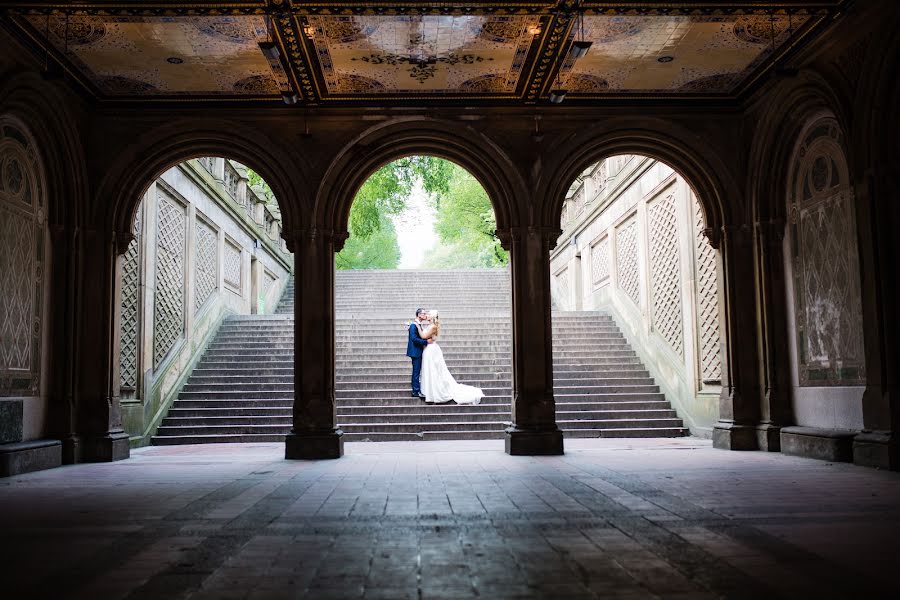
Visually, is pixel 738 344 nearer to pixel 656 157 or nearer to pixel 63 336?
pixel 656 157

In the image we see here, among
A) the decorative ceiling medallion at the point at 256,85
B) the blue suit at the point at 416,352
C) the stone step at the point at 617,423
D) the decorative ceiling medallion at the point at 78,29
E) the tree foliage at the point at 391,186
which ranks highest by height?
the tree foliage at the point at 391,186

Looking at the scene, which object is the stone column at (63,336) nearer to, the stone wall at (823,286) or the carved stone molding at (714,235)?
the carved stone molding at (714,235)

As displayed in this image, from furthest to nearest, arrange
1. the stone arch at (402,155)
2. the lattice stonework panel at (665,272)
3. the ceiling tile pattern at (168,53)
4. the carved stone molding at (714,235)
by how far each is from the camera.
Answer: the lattice stonework panel at (665,272)
the carved stone molding at (714,235)
the stone arch at (402,155)
the ceiling tile pattern at (168,53)

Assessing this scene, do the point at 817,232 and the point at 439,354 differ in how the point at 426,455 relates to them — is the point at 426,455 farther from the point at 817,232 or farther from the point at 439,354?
the point at 817,232

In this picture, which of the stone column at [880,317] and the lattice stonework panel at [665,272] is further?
the lattice stonework panel at [665,272]

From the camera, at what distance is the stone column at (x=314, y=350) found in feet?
33.7

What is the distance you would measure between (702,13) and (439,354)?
737 cm

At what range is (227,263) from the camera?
18.6 m

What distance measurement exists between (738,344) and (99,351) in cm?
881

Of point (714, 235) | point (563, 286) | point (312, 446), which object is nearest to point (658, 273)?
point (714, 235)

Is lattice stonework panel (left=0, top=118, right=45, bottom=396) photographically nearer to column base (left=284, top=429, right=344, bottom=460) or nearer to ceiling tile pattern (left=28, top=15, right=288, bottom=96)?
ceiling tile pattern (left=28, top=15, right=288, bottom=96)

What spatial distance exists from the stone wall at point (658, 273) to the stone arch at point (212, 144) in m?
6.24

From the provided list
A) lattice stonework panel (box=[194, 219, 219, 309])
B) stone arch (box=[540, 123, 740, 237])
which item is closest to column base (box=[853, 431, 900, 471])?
stone arch (box=[540, 123, 740, 237])

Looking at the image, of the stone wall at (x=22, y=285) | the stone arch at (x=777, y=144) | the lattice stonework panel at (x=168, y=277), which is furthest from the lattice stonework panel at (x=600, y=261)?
the stone wall at (x=22, y=285)
